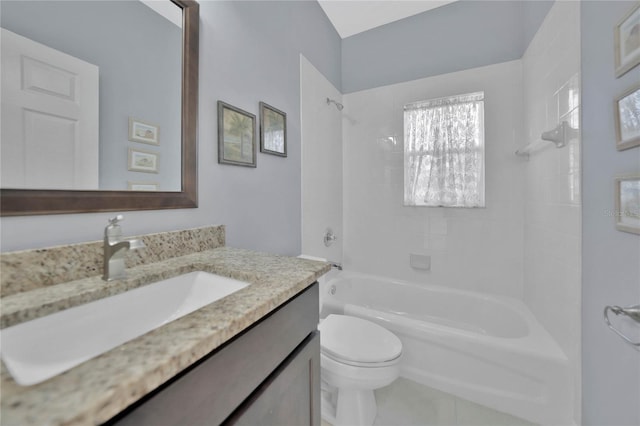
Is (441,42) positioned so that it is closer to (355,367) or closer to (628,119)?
(628,119)

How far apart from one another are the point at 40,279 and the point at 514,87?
268 cm

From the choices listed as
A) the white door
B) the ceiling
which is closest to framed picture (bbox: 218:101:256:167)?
the white door

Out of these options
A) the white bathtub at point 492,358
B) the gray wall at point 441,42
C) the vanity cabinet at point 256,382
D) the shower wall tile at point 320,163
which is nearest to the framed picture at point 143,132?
the vanity cabinet at point 256,382

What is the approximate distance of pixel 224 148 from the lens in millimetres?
1201

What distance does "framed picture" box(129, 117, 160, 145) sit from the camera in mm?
879

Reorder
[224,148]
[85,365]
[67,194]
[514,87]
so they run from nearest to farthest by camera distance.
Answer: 1. [85,365]
2. [67,194]
3. [224,148]
4. [514,87]

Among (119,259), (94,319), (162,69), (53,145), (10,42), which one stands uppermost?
(162,69)

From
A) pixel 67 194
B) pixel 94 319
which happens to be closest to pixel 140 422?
pixel 94 319

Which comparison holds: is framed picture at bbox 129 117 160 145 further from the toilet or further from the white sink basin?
the toilet

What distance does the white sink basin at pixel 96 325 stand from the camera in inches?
18.7

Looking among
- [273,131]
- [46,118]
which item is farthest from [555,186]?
[46,118]

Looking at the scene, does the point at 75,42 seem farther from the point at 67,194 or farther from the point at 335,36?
the point at 335,36

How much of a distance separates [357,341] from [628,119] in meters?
1.36

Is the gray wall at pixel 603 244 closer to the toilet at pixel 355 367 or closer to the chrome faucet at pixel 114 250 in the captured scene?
the toilet at pixel 355 367
